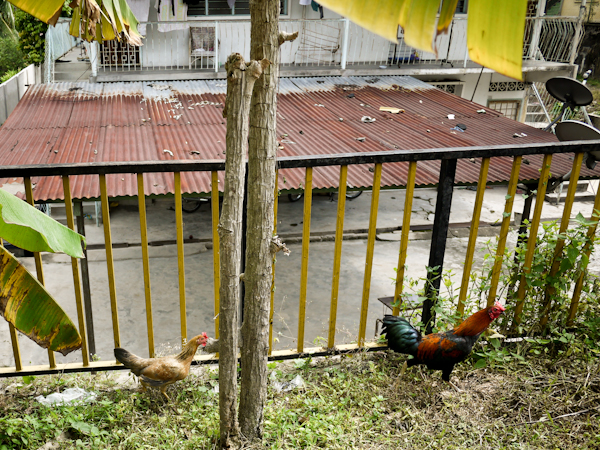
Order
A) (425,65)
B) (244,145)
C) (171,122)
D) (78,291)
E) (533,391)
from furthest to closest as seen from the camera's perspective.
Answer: (425,65), (171,122), (533,391), (78,291), (244,145)

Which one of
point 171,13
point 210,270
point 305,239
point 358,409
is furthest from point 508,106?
point 358,409

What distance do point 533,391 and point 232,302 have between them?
5.63ft

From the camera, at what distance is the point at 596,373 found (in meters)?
2.87

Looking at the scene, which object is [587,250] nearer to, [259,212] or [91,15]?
[259,212]

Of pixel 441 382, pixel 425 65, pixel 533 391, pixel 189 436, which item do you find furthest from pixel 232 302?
pixel 425 65

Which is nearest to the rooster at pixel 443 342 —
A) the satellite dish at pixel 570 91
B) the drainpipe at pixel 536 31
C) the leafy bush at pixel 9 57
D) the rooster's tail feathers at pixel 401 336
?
the rooster's tail feathers at pixel 401 336

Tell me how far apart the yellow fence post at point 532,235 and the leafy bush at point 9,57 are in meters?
19.5

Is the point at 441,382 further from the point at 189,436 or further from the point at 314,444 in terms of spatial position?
the point at 189,436

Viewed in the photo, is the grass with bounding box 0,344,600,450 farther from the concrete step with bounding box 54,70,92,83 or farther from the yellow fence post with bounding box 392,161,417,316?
the concrete step with bounding box 54,70,92,83

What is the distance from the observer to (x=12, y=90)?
1099cm

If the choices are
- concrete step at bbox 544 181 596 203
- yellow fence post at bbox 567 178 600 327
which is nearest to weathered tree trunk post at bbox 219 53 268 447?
yellow fence post at bbox 567 178 600 327

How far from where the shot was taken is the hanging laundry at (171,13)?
36.0 feet

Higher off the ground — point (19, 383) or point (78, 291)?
point (78, 291)

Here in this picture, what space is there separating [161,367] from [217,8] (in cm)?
1066
